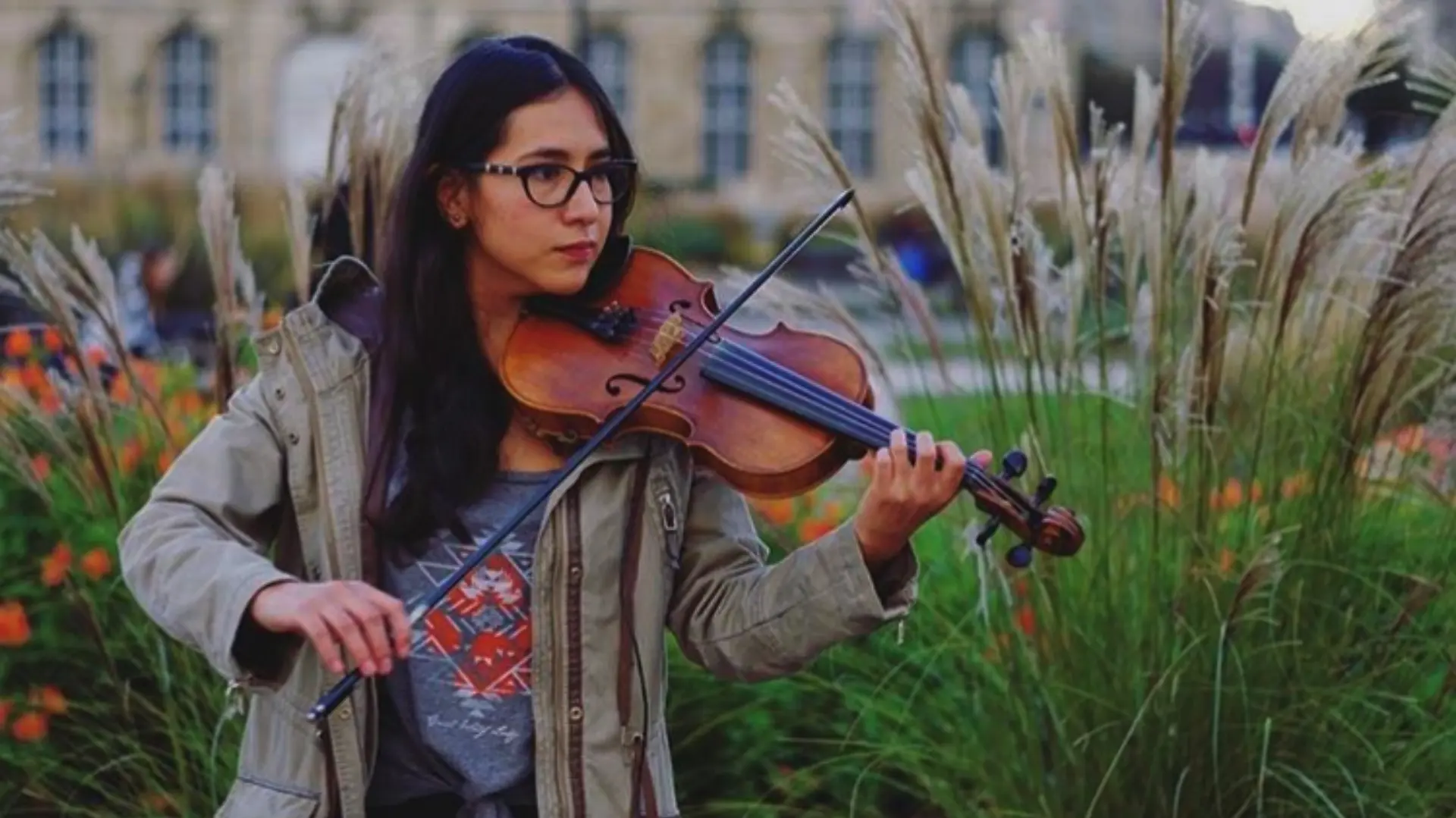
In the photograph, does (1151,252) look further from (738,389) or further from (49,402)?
(49,402)

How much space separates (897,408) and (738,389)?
131cm

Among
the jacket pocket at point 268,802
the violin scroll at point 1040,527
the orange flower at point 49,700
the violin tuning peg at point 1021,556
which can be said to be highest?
the violin scroll at point 1040,527

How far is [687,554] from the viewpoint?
2.33 m

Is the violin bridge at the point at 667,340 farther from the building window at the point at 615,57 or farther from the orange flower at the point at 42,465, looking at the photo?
the building window at the point at 615,57

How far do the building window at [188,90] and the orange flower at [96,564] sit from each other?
106 feet

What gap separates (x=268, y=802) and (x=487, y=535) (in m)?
0.31

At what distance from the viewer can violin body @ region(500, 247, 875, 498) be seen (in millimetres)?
2262

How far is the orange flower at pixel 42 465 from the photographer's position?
3.77 metres

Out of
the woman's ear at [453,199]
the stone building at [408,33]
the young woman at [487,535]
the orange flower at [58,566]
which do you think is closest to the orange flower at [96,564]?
the orange flower at [58,566]

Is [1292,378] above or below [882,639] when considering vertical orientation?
above

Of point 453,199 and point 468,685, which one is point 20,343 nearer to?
point 453,199

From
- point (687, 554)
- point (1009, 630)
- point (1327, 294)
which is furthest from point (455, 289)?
point (1327, 294)

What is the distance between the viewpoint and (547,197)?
7.32 feet

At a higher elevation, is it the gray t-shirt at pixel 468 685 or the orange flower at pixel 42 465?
the gray t-shirt at pixel 468 685
